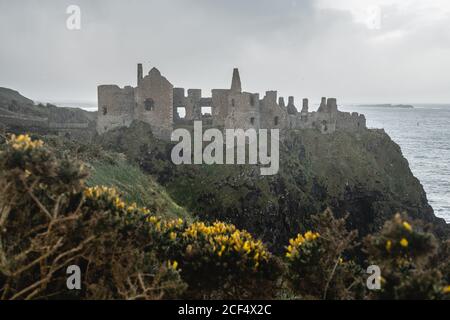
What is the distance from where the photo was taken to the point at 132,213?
9.62 metres

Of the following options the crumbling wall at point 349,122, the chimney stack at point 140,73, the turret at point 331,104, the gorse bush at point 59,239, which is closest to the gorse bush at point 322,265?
the gorse bush at point 59,239

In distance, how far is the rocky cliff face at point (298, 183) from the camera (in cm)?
4431

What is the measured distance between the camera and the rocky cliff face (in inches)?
1745

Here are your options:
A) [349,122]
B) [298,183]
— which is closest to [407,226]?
[298,183]

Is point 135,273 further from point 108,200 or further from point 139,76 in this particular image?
point 139,76

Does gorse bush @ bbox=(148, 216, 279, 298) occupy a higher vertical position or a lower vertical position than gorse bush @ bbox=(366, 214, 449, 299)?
lower

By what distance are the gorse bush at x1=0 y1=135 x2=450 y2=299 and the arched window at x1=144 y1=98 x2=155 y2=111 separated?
39307mm

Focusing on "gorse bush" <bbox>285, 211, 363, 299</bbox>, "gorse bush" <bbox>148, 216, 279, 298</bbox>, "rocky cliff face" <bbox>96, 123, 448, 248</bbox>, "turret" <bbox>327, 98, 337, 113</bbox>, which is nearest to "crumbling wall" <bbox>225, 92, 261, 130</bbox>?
"rocky cliff face" <bbox>96, 123, 448, 248</bbox>

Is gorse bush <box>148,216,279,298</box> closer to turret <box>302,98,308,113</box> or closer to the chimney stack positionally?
the chimney stack

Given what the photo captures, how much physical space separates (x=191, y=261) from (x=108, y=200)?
7.40 feet

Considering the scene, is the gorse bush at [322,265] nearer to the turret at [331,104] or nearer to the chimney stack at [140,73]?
the chimney stack at [140,73]

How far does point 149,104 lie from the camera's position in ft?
161

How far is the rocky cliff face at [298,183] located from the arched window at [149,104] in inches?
102
